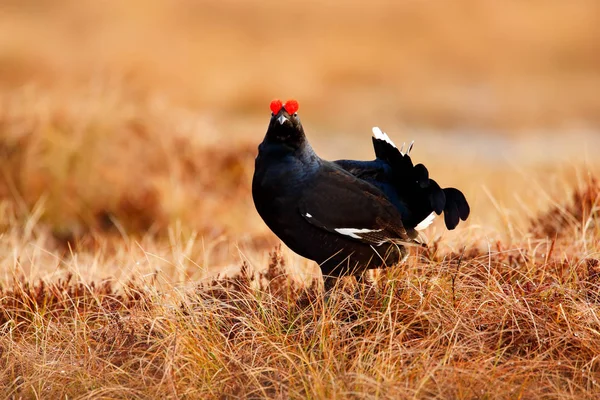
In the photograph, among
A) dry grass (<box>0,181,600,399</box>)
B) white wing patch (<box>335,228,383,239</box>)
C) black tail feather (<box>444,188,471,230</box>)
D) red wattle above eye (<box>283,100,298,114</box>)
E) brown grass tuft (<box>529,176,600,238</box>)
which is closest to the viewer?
dry grass (<box>0,181,600,399</box>)

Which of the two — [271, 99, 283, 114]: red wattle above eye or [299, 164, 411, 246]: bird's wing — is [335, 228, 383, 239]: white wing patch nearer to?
[299, 164, 411, 246]: bird's wing

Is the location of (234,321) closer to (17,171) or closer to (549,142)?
(17,171)

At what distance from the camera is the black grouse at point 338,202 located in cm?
415

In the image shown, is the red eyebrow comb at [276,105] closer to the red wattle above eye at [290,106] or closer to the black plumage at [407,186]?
the red wattle above eye at [290,106]

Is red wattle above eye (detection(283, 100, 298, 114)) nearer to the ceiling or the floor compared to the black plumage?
nearer to the ceiling

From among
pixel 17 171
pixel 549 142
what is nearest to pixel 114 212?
pixel 17 171

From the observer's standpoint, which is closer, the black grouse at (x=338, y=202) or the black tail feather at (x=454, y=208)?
the black grouse at (x=338, y=202)

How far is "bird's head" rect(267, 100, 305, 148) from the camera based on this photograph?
163 inches

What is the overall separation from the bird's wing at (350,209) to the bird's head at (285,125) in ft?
0.74

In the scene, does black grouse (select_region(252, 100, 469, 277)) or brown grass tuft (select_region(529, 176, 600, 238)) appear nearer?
black grouse (select_region(252, 100, 469, 277))

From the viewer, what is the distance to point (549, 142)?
15203 mm

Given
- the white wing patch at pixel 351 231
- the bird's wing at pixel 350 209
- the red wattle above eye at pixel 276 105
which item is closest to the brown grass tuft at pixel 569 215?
the bird's wing at pixel 350 209

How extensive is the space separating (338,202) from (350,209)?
0.09 meters

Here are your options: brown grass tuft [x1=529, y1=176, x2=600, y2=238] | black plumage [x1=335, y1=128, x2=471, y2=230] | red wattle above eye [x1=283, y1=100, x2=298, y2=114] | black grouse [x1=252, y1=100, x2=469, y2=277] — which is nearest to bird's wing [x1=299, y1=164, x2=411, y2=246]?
black grouse [x1=252, y1=100, x2=469, y2=277]
